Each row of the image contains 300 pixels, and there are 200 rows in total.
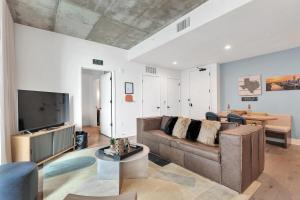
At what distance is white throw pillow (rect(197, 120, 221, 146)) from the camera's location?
8.09 ft

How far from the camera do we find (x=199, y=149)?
2.31 meters

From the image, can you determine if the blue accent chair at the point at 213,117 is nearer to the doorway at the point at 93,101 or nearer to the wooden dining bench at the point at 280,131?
the wooden dining bench at the point at 280,131

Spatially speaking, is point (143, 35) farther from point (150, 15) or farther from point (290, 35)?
point (290, 35)

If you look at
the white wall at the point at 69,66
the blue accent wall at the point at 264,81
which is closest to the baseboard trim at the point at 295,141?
the blue accent wall at the point at 264,81

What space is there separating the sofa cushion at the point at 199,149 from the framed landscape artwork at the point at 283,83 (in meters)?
3.42

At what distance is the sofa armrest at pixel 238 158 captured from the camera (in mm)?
1841

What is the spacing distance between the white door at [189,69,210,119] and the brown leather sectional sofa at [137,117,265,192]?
10.8ft

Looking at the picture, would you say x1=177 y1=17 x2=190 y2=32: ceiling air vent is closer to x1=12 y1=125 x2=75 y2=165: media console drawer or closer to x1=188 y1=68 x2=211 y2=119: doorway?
x1=188 y1=68 x2=211 y2=119: doorway

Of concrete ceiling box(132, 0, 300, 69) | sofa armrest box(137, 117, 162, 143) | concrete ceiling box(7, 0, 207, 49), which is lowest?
sofa armrest box(137, 117, 162, 143)

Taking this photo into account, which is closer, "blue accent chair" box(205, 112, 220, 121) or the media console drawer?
the media console drawer

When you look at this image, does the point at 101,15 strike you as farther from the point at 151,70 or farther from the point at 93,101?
the point at 93,101

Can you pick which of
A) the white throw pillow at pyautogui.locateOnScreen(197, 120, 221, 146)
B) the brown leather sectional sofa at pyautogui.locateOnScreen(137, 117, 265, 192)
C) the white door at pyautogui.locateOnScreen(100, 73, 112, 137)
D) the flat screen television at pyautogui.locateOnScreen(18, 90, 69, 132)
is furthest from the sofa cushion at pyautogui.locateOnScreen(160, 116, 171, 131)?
the flat screen television at pyautogui.locateOnScreen(18, 90, 69, 132)

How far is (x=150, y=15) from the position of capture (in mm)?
3066

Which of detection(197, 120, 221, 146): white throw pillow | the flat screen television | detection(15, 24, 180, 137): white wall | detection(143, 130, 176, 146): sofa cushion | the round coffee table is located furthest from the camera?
detection(15, 24, 180, 137): white wall
